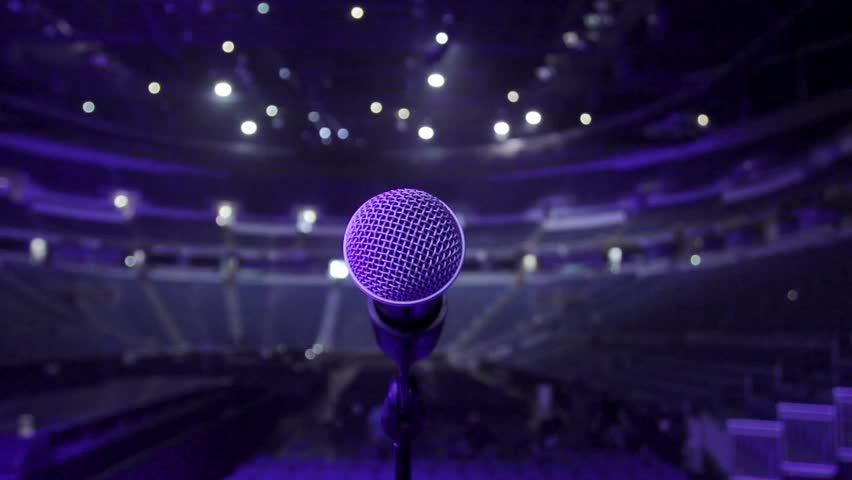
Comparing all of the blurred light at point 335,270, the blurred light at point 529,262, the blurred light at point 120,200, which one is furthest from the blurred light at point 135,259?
the blurred light at point 529,262

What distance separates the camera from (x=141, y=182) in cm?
1897

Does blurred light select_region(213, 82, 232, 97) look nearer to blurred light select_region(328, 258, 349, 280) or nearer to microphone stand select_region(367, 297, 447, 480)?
microphone stand select_region(367, 297, 447, 480)

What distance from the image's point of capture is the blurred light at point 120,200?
19.8 metres

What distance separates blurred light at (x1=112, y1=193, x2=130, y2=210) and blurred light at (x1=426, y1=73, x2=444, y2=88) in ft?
45.7

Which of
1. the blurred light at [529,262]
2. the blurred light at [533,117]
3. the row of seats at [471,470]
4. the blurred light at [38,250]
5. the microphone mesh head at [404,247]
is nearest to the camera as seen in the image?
the microphone mesh head at [404,247]

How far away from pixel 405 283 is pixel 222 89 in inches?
407

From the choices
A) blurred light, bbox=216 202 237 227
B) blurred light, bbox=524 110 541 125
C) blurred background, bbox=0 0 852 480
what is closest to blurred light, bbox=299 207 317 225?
blurred background, bbox=0 0 852 480

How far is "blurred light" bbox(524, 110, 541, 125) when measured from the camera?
12328 mm

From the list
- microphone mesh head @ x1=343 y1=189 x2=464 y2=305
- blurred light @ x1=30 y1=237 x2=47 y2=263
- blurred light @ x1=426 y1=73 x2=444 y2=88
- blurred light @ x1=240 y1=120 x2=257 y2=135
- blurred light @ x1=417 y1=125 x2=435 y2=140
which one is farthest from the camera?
blurred light @ x1=30 y1=237 x2=47 y2=263

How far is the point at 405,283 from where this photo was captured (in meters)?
1.44

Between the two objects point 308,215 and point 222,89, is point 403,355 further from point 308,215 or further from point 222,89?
point 308,215

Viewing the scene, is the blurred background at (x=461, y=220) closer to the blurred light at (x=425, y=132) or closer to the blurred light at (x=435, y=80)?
the blurred light at (x=435, y=80)

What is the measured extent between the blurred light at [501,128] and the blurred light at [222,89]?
5.65m

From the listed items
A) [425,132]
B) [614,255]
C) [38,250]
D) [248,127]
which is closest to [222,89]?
Answer: [248,127]
